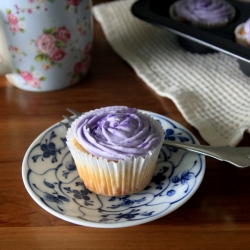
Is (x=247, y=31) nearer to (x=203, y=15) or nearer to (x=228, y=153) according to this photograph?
(x=203, y=15)

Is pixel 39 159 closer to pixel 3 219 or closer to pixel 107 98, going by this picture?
pixel 3 219

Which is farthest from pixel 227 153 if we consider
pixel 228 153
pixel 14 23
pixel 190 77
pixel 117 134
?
pixel 14 23

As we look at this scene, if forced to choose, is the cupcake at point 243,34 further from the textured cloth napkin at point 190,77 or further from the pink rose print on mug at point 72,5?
the pink rose print on mug at point 72,5

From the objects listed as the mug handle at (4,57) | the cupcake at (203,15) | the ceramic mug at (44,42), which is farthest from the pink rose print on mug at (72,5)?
the cupcake at (203,15)

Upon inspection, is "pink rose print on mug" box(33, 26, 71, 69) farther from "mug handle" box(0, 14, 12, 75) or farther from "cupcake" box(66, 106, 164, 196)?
"cupcake" box(66, 106, 164, 196)

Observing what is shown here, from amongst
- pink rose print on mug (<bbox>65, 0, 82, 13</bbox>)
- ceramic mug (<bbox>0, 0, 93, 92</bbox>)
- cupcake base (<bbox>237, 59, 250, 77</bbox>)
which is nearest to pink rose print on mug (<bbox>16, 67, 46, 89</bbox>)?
ceramic mug (<bbox>0, 0, 93, 92</bbox>)
